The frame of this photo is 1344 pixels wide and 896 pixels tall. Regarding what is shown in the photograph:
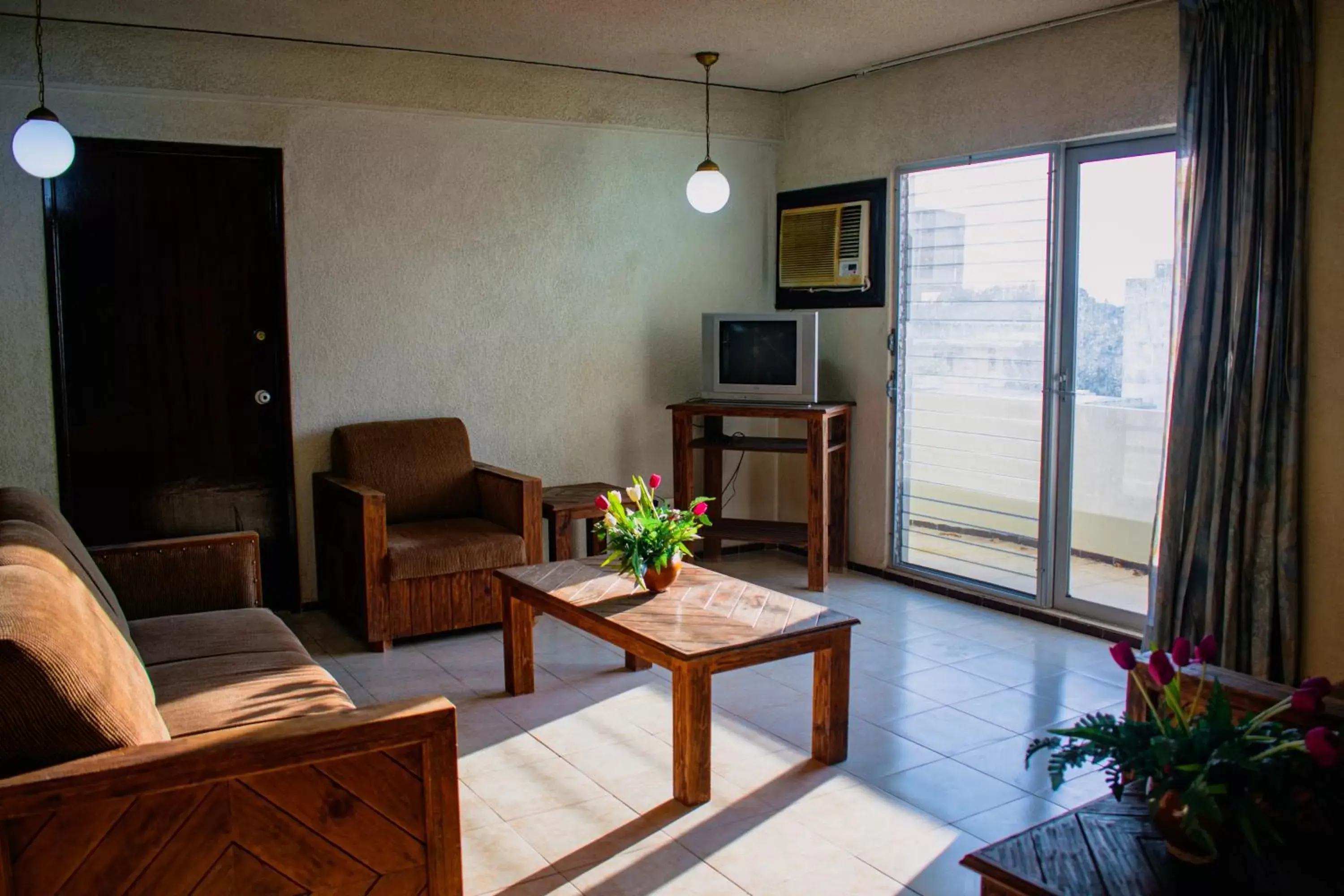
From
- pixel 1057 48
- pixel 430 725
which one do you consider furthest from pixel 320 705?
pixel 1057 48

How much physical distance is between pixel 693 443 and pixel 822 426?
0.72 meters

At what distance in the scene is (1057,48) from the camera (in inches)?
181

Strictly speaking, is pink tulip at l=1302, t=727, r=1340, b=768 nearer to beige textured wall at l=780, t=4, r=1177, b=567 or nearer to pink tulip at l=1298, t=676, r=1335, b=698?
pink tulip at l=1298, t=676, r=1335, b=698

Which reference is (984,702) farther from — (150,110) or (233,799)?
(150,110)

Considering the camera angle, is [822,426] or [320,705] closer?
[320,705]

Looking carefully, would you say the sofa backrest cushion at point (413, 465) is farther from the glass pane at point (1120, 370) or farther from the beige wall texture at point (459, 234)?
the glass pane at point (1120, 370)

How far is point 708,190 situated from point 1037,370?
65.9 inches

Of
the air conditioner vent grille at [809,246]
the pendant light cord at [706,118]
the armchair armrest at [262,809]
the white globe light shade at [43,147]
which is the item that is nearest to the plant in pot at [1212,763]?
the armchair armrest at [262,809]

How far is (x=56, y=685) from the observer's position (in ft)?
6.18

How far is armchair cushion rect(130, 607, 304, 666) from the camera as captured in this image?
9.95 feet

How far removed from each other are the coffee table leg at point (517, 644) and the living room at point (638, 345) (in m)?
0.02

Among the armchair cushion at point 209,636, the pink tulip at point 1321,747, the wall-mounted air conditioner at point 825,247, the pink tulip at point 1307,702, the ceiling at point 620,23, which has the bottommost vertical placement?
the armchair cushion at point 209,636

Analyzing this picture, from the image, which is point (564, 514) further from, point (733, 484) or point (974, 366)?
point (974, 366)

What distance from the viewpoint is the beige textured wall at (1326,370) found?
3627 mm
